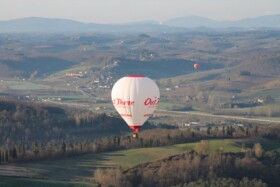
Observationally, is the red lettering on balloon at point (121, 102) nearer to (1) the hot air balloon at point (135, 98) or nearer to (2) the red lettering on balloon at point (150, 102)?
(1) the hot air balloon at point (135, 98)

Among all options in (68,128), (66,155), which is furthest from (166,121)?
(66,155)

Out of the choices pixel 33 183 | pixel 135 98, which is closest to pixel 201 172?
pixel 135 98

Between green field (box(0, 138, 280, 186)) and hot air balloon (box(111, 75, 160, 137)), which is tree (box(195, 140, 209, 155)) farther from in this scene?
hot air balloon (box(111, 75, 160, 137))

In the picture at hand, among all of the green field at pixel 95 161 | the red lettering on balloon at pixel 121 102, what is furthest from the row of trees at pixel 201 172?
the red lettering on balloon at pixel 121 102

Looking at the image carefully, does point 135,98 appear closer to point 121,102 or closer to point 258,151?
point 121,102

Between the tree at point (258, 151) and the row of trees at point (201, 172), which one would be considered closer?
the row of trees at point (201, 172)

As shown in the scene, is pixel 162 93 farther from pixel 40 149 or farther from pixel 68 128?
pixel 40 149
